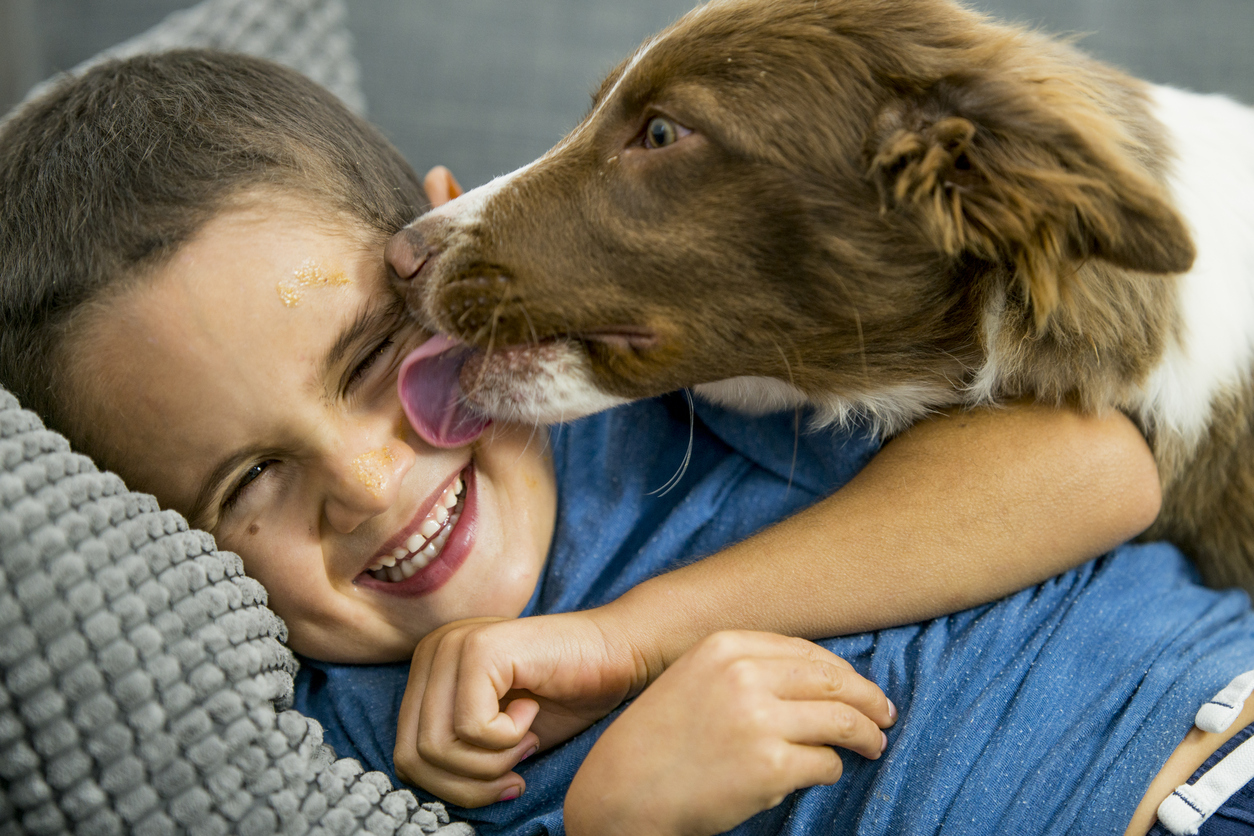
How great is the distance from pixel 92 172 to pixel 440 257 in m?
0.46

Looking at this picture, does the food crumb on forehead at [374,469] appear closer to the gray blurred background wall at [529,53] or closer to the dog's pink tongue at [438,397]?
the dog's pink tongue at [438,397]

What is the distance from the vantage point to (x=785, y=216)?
111 cm

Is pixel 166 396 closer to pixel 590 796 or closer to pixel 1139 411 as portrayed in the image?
pixel 590 796

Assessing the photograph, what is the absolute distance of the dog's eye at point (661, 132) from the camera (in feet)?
3.78

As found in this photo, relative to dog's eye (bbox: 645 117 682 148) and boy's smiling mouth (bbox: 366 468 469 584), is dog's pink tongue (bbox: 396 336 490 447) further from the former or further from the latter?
dog's eye (bbox: 645 117 682 148)

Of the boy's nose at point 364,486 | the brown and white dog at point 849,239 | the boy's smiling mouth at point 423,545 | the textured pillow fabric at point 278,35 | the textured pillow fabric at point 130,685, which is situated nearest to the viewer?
the textured pillow fabric at point 130,685

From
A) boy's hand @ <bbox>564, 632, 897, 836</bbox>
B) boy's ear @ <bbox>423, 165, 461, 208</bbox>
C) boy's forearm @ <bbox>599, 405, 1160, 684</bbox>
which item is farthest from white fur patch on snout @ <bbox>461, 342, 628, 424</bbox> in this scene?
boy's ear @ <bbox>423, 165, 461, 208</bbox>

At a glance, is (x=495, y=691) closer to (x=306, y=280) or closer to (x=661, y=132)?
(x=306, y=280)

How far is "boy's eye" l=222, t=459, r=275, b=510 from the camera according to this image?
122 centimetres

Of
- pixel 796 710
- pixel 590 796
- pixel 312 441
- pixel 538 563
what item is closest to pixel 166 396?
pixel 312 441

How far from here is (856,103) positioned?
112cm

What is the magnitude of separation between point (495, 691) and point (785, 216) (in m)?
0.67

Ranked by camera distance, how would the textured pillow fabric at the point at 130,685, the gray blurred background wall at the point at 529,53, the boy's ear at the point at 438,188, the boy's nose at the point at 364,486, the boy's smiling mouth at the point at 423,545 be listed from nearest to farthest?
the textured pillow fabric at the point at 130,685 < the boy's nose at the point at 364,486 < the boy's smiling mouth at the point at 423,545 < the boy's ear at the point at 438,188 < the gray blurred background wall at the point at 529,53

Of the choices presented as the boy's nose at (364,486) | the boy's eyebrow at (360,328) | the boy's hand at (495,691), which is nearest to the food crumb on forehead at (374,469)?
the boy's nose at (364,486)
